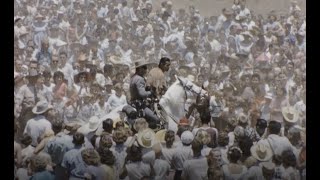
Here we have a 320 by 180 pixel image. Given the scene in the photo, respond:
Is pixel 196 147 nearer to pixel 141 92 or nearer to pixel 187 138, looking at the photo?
pixel 187 138

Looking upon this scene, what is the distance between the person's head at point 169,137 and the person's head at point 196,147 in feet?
1.03

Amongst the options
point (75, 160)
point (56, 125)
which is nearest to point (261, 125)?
point (75, 160)

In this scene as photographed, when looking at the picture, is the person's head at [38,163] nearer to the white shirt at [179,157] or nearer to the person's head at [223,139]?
the white shirt at [179,157]

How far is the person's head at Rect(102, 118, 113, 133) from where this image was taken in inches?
337

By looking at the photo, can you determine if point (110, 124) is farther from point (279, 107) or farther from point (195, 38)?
point (279, 107)

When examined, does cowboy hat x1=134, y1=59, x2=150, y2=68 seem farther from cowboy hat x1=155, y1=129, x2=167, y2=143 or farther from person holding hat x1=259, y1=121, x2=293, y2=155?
person holding hat x1=259, y1=121, x2=293, y2=155

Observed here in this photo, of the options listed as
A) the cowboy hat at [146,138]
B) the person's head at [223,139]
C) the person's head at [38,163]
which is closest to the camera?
Result: the person's head at [38,163]

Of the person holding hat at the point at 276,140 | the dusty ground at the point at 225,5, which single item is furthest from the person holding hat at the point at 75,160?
the person holding hat at the point at 276,140

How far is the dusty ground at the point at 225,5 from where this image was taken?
8758 millimetres

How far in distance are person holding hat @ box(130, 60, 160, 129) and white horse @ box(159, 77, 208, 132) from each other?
0.17 metres

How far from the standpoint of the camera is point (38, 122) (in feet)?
27.9

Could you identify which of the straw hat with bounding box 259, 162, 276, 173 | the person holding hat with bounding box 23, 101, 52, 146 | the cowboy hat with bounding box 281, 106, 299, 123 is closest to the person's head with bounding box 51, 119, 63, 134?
the person holding hat with bounding box 23, 101, 52, 146

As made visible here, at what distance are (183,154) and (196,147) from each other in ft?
0.73

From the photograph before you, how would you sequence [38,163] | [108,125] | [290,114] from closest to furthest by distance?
1. [38,163]
2. [108,125]
3. [290,114]
